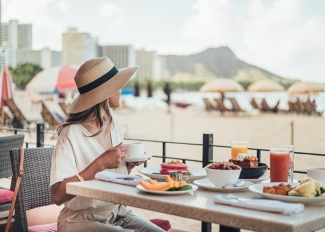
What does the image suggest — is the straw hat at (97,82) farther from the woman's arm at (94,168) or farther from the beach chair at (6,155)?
the beach chair at (6,155)

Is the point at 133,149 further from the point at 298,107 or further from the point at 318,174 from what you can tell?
the point at 298,107

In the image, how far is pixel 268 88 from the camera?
34906mm

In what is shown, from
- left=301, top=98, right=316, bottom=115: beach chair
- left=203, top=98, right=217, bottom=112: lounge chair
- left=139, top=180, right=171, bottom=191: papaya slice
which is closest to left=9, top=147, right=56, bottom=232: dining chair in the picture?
left=139, top=180, right=171, bottom=191: papaya slice

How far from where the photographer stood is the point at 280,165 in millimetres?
2070

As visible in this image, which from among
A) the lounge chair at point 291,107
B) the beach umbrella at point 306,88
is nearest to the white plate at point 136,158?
the lounge chair at point 291,107

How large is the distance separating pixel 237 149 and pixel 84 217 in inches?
27.5

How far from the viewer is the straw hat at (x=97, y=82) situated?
2.27 m

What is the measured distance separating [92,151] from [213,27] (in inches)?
2783

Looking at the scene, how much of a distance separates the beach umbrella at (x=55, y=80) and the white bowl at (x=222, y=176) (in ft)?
38.5

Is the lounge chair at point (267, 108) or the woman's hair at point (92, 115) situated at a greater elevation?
the lounge chair at point (267, 108)

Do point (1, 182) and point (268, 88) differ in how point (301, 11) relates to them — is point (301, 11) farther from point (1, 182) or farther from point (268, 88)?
point (1, 182)

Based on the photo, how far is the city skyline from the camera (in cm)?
5972

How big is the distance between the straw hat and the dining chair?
368mm

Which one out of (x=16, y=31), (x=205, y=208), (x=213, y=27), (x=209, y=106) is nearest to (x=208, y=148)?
(x=205, y=208)
